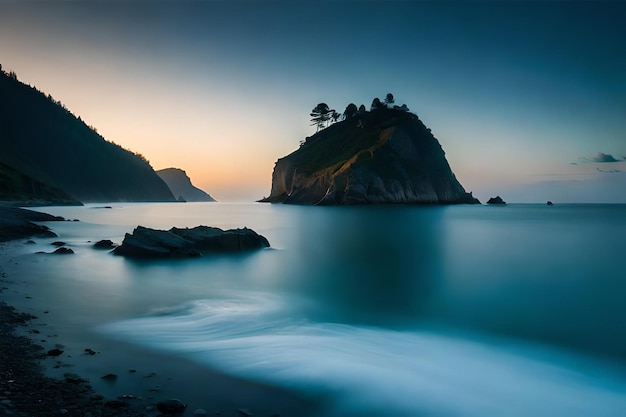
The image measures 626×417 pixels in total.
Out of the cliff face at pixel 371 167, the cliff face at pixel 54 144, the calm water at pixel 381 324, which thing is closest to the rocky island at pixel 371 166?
the cliff face at pixel 371 167

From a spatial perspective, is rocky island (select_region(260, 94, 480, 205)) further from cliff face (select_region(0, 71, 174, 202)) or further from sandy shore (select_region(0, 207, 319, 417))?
sandy shore (select_region(0, 207, 319, 417))

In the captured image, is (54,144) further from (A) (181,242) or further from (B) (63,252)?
(A) (181,242)

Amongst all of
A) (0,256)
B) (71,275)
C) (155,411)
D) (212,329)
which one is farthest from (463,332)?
(0,256)

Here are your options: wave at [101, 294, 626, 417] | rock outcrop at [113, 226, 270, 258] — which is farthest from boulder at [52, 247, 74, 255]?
wave at [101, 294, 626, 417]

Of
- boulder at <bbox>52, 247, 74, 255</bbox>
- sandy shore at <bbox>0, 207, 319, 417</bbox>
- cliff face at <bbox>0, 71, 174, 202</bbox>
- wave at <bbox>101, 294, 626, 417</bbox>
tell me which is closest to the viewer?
sandy shore at <bbox>0, 207, 319, 417</bbox>

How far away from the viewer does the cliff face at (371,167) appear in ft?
405

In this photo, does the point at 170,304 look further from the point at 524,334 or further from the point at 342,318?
the point at 524,334

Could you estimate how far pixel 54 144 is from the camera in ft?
578

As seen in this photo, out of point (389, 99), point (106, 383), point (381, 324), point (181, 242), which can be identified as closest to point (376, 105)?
point (389, 99)

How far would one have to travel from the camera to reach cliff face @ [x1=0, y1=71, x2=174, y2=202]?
539ft

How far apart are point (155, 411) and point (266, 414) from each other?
1.55 meters

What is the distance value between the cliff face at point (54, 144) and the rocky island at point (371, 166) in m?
89.1

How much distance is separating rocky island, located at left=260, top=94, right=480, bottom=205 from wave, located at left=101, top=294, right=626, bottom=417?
364ft

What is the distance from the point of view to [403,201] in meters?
132
